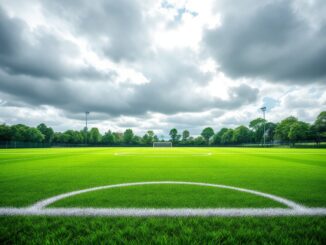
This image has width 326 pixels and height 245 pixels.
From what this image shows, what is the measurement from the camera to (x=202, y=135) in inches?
4653

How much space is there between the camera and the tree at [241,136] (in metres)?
90.8

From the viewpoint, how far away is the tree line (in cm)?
6006

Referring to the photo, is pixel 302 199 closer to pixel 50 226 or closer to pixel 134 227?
pixel 134 227

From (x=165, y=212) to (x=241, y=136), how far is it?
99552 mm

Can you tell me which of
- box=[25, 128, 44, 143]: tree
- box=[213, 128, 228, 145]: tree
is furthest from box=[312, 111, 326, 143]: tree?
box=[25, 128, 44, 143]: tree

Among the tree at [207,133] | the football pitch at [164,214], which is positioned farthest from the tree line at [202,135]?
the football pitch at [164,214]

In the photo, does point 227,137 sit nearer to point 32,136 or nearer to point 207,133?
point 207,133

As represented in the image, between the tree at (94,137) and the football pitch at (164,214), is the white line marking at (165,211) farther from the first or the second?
the tree at (94,137)

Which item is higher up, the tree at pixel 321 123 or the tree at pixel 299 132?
the tree at pixel 321 123

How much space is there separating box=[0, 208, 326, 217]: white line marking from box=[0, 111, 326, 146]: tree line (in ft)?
240

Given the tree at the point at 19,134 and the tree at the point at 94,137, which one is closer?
the tree at the point at 19,134

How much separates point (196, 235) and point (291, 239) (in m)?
1.11

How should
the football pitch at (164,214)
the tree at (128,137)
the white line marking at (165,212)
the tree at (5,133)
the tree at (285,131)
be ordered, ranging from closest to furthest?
the football pitch at (164,214), the white line marking at (165,212), the tree at (5,133), the tree at (285,131), the tree at (128,137)

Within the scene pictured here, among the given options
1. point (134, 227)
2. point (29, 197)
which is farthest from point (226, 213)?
point (29, 197)
